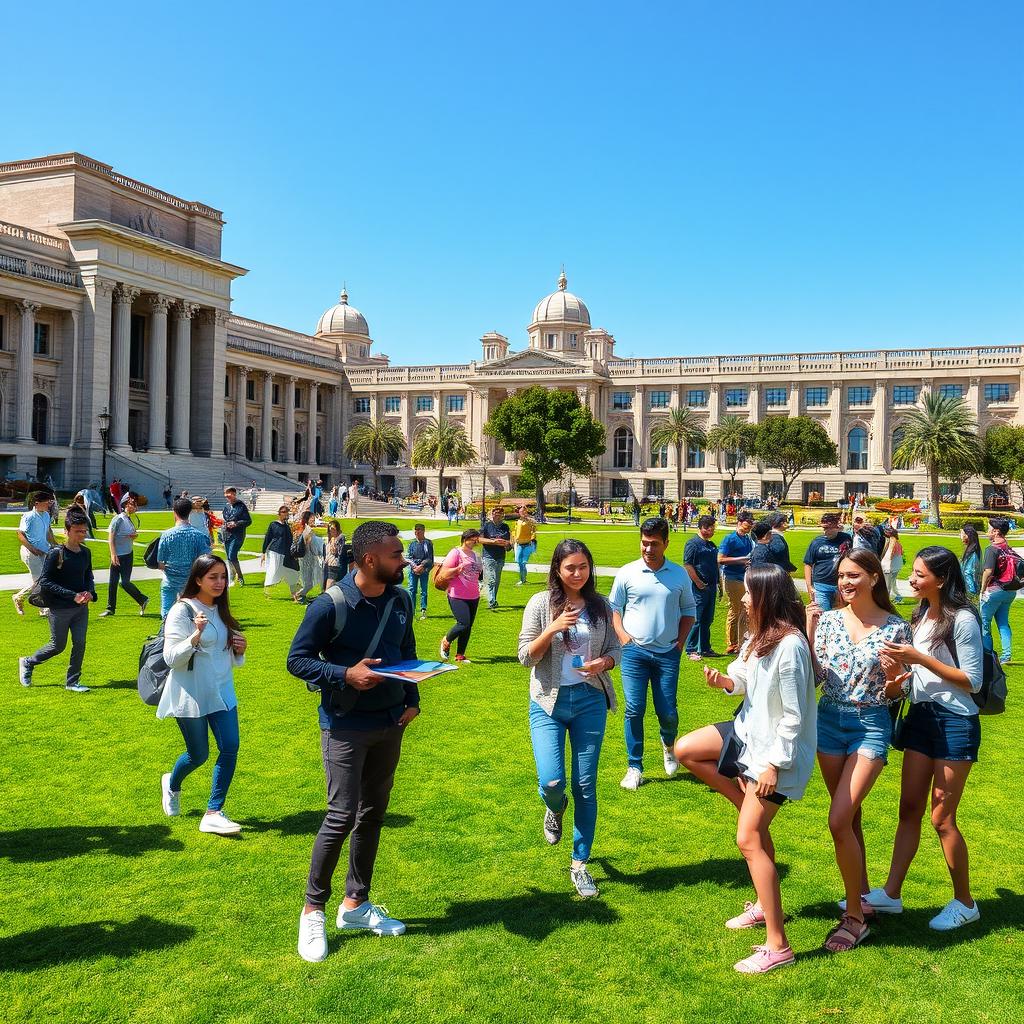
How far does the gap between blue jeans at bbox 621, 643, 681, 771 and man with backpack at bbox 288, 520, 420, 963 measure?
9.15 ft

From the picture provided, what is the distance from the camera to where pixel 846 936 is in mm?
4703

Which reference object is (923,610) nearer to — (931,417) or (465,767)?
(465,767)

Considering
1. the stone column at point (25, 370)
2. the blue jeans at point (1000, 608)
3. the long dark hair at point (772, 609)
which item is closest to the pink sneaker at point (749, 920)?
the long dark hair at point (772, 609)

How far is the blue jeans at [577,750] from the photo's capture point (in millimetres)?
5297

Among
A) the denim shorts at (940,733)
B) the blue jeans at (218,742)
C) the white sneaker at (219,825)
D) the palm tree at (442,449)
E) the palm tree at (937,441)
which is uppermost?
the palm tree at (442,449)

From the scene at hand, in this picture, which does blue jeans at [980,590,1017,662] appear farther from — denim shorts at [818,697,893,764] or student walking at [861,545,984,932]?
denim shorts at [818,697,893,764]

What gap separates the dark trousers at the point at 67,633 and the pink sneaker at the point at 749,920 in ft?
24.8

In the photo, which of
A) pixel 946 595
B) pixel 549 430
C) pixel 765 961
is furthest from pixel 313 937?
pixel 549 430

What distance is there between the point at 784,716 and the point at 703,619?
26.1ft

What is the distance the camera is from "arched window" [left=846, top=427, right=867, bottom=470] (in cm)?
7875

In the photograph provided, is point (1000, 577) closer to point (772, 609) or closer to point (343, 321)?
point (772, 609)

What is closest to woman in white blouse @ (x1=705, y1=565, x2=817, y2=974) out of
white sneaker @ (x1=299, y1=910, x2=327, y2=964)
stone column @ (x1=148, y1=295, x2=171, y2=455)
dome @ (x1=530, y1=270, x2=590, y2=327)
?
white sneaker @ (x1=299, y1=910, x2=327, y2=964)

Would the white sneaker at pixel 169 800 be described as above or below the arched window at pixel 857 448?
below

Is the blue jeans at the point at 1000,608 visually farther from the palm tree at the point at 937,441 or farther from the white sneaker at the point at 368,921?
the palm tree at the point at 937,441
